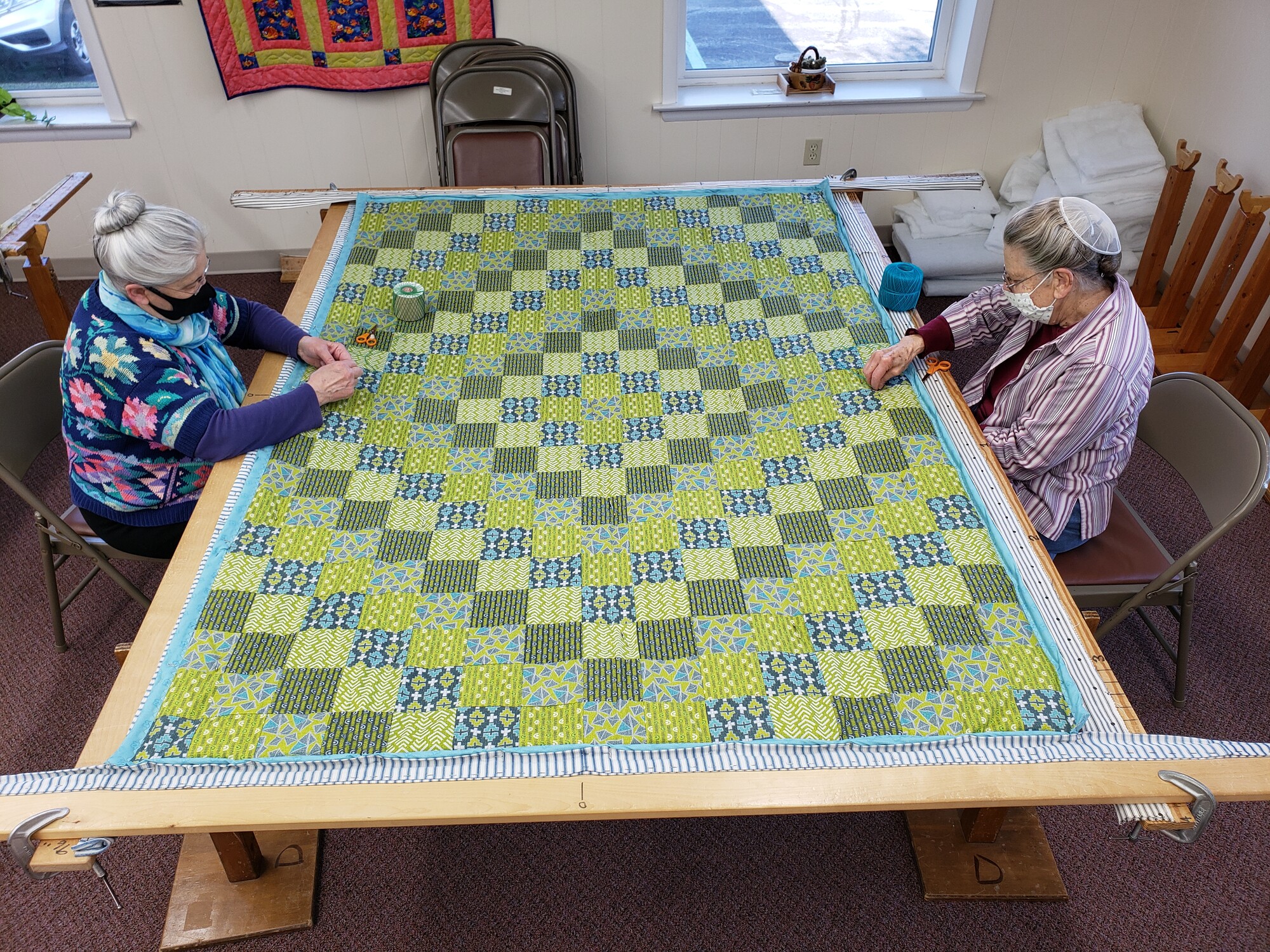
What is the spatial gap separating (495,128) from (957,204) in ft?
6.57

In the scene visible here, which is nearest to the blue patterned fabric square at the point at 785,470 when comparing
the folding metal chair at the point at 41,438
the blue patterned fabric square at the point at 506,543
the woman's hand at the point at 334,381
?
the blue patterned fabric square at the point at 506,543

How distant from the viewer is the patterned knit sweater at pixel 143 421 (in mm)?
1743

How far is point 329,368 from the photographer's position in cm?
200

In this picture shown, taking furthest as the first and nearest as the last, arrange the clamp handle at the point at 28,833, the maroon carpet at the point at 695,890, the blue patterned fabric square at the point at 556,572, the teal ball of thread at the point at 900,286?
the teal ball of thread at the point at 900,286 < the maroon carpet at the point at 695,890 < the blue patterned fabric square at the point at 556,572 < the clamp handle at the point at 28,833

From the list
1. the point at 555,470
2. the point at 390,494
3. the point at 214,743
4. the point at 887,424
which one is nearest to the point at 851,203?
the point at 887,424

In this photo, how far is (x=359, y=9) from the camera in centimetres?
332

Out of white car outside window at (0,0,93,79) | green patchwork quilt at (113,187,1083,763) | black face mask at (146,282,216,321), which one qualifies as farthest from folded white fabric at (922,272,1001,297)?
white car outside window at (0,0,93,79)

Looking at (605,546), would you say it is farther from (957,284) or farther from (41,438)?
(957,284)

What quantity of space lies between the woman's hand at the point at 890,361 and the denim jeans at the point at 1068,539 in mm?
496

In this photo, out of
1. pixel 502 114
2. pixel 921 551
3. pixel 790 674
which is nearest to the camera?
pixel 790 674

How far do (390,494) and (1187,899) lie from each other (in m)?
1.93

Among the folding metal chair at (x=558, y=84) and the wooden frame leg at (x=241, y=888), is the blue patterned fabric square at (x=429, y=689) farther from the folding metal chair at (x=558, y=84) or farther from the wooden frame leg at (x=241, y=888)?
the folding metal chair at (x=558, y=84)

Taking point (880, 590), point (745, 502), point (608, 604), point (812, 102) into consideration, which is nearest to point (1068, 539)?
point (880, 590)

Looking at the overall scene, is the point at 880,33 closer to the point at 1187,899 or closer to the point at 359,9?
the point at 359,9
